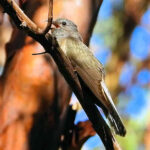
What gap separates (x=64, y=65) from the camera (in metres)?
2.97

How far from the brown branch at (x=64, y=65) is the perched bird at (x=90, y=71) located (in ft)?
0.21

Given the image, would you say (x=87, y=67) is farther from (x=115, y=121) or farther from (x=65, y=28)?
(x=65, y=28)

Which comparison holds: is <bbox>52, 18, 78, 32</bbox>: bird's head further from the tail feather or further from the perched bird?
the tail feather

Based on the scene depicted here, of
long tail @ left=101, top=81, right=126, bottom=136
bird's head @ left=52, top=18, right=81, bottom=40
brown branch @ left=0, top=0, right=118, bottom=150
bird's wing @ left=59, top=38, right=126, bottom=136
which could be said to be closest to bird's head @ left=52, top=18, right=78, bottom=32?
bird's head @ left=52, top=18, right=81, bottom=40

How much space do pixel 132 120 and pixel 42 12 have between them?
11.8 ft

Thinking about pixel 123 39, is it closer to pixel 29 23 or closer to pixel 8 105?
pixel 8 105

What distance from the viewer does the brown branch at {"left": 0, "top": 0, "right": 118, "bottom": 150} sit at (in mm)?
2682

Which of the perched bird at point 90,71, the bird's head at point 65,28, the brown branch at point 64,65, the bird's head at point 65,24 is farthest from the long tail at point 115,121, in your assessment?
the bird's head at point 65,24

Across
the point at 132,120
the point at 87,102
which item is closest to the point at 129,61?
the point at 132,120

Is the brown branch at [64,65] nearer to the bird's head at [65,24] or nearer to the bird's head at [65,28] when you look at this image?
the bird's head at [65,28]

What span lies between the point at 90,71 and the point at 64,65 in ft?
2.57

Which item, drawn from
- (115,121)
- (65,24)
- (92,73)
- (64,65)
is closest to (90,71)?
(92,73)

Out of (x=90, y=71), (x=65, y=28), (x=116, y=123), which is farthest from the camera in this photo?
(x=65, y=28)

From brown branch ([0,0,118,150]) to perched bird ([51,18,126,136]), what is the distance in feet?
0.21
